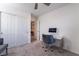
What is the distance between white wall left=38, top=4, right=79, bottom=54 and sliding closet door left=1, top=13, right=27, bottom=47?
671 millimetres

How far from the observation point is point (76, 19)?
289cm

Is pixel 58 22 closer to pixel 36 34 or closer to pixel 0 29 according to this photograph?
pixel 36 34

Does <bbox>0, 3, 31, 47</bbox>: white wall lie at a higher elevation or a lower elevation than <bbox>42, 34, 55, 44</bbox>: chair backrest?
higher

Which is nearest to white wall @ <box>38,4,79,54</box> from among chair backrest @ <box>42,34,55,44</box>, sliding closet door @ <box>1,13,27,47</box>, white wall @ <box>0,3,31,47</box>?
chair backrest @ <box>42,34,55,44</box>

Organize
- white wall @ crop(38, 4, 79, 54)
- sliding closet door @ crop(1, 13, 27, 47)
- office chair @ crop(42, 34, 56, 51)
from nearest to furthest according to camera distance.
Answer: sliding closet door @ crop(1, 13, 27, 47), white wall @ crop(38, 4, 79, 54), office chair @ crop(42, 34, 56, 51)

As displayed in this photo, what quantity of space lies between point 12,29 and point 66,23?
191 centimetres

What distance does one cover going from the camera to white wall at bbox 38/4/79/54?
8.88ft

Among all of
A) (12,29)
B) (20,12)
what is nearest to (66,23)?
(20,12)

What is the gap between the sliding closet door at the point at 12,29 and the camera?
2.55m

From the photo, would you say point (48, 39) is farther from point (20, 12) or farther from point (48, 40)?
point (20, 12)

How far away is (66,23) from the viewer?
124 inches

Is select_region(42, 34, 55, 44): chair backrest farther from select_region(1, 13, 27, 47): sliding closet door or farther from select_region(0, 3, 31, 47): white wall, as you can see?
select_region(1, 13, 27, 47): sliding closet door

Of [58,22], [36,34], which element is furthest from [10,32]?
[58,22]

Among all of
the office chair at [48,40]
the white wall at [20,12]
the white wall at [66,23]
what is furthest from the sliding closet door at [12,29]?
the office chair at [48,40]
